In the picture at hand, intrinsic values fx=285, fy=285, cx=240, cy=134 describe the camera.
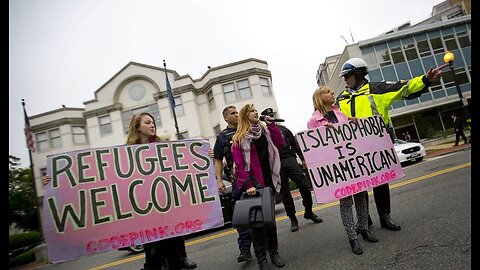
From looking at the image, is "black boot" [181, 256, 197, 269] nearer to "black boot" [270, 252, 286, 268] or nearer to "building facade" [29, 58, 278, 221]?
"black boot" [270, 252, 286, 268]

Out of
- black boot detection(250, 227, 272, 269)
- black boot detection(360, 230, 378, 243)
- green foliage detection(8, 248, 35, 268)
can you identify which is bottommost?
green foliage detection(8, 248, 35, 268)

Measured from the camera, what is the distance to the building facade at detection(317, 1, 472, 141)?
27000mm

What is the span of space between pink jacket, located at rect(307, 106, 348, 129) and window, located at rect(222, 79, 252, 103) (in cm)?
2039

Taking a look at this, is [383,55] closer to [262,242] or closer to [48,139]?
[262,242]

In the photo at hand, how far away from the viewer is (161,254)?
10.4ft

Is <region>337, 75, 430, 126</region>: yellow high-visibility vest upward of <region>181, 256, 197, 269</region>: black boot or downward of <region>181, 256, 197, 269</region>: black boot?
upward

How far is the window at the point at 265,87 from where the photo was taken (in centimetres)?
2436

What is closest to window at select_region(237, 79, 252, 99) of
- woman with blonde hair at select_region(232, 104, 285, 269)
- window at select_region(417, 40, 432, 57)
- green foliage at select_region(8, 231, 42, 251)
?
green foliage at select_region(8, 231, 42, 251)

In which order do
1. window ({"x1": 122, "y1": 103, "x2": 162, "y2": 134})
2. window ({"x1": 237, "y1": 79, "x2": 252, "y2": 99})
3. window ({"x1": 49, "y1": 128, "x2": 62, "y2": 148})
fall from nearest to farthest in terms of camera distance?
1. window ({"x1": 237, "y1": 79, "x2": 252, "y2": 99})
2. window ({"x1": 122, "y1": 103, "x2": 162, "y2": 134})
3. window ({"x1": 49, "y1": 128, "x2": 62, "y2": 148})

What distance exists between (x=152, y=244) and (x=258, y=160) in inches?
59.0

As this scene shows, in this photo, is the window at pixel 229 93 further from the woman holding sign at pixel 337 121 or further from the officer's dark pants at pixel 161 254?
the officer's dark pants at pixel 161 254

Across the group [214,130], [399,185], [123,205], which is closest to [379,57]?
[214,130]

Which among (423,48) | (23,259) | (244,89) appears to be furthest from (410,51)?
(23,259)
